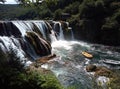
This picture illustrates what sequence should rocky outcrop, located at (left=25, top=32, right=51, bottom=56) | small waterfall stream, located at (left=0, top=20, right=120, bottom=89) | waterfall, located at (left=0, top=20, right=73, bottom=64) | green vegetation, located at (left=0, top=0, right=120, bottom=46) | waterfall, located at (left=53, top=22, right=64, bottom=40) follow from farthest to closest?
1. waterfall, located at (left=53, top=22, right=64, bottom=40)
2. green vegetation, located at (left=0, top=0, right=120, bottom=46)
3. rocky outcrop, located at (left=25, top=32, right=51, bottom=56)
4. waterfall, located at (left=0, top=20, right=73, bottom=64)
5. small waterfall stream, located at (left=0, top=20, right=120, bottom=89)

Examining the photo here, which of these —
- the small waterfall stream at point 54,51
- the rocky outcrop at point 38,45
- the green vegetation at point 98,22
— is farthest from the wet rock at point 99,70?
the green vegetation at point 98,22

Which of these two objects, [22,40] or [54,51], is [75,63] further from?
[22,40]

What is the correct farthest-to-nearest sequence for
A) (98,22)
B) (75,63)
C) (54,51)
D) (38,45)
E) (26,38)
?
(98,22), (54,51), (26,38), (38,45), (75,63)

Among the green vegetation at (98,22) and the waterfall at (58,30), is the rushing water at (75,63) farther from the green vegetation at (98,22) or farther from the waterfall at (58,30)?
the green vegetation at (98,22)

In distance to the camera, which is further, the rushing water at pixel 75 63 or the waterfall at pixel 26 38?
the waterfall at pixel 26 38

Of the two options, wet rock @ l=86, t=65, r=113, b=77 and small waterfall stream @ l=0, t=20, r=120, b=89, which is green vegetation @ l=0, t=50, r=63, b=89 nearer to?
small waterfall stream @ l=0, t=20, r=120, b=89

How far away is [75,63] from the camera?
24188mm

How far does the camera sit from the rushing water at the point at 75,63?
61.3ft

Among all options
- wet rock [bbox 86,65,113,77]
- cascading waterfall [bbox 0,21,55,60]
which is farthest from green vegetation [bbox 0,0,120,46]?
wet rock [bbox 86,65,113,77]

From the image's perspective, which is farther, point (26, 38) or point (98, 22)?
point (98, 22)

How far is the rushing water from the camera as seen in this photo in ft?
61.3

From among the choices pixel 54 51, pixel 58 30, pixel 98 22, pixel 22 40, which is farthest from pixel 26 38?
pixel 98 22

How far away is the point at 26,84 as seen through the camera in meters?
9.37

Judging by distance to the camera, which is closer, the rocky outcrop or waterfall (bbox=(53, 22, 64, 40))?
the rocky outcrop
